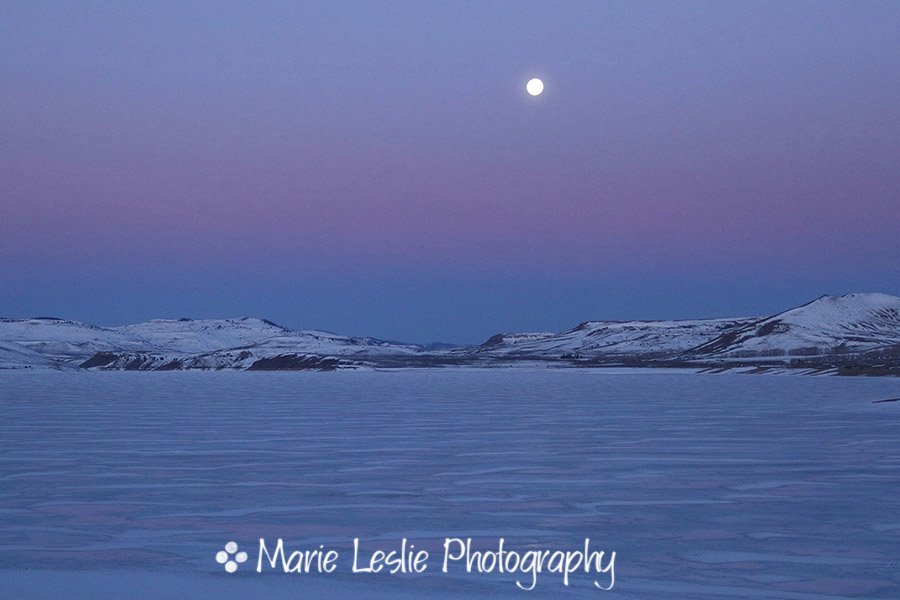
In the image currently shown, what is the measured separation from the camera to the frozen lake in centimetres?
1009

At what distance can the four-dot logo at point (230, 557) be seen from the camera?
10633 mm

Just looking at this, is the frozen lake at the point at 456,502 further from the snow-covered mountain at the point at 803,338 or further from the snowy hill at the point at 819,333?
the snowy hill at the point at 819,333

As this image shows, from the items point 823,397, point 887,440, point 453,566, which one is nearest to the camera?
point 453,566

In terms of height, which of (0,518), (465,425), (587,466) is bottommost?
(0,518)

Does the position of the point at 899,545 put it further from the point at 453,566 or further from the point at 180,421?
the point at 180,421

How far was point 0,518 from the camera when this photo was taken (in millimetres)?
13336

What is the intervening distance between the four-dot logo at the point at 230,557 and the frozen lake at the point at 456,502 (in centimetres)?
13

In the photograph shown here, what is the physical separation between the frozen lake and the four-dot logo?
13 cm

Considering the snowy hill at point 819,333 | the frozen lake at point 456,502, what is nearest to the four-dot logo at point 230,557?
the frozen lake at point 456,502

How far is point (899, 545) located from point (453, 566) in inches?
192

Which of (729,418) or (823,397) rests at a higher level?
(823,397)

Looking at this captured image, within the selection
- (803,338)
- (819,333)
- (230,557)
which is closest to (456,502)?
(230,557)

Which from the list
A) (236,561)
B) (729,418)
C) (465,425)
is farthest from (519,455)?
(729,418)

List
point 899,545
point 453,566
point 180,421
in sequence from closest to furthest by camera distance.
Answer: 1. point 453,566
2. point 899,545
3. point 180,421
